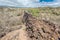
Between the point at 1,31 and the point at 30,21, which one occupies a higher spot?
the point at 30,21

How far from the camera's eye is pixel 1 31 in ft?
16.5

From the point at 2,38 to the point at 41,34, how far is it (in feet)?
4.03

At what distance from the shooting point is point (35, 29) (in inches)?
157

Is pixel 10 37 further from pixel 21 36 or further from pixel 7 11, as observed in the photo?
pixel 7 11

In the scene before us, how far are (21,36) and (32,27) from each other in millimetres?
374

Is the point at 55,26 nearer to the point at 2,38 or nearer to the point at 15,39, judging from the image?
the point at 15,39

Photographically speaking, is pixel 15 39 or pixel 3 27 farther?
pixel 3 27

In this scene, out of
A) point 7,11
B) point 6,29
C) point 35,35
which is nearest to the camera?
point 35,35

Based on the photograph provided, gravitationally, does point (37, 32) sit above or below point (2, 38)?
above

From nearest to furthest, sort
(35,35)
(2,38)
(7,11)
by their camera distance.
Result: (35,35)
(2,38)
(7,11)

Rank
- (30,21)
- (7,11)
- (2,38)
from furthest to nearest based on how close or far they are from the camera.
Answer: (7,11) → (2,38) → (30,21)

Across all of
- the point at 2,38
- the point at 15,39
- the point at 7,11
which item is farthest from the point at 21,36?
the point at 7,11

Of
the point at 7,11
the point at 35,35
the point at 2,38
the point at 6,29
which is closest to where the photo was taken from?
the point at 35,35

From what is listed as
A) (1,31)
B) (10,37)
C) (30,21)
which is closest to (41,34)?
(30,21)
